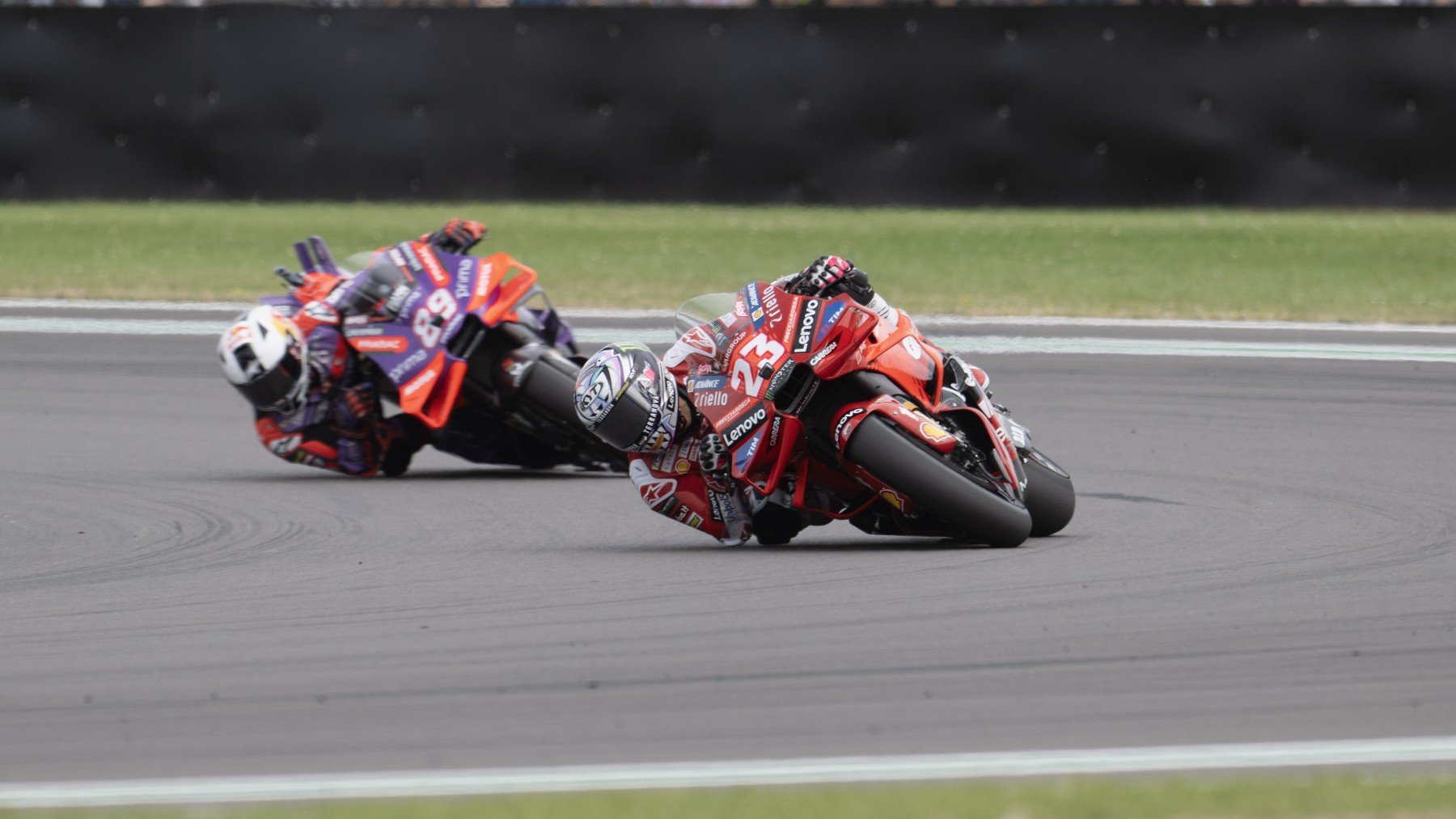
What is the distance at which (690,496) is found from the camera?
293 inches

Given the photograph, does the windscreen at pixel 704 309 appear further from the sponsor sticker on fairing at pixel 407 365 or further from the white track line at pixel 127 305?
the white track line at pixel 127 305

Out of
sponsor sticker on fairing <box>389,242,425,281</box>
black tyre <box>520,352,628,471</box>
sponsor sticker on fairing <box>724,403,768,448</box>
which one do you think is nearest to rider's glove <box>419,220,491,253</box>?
sponsor sticker on fairing <box>389,242,425,281</box>

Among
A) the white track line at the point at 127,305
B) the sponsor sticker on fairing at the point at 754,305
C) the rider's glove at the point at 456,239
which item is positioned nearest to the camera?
the sponsor sticker on fairing at the point at 754,305

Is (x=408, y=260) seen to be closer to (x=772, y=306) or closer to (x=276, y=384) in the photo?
(x=276, y=384)

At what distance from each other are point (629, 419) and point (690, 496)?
1.38ft

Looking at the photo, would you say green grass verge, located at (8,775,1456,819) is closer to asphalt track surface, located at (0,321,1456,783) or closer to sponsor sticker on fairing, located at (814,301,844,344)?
asphalt track surface, located at (0,321,1456,783)

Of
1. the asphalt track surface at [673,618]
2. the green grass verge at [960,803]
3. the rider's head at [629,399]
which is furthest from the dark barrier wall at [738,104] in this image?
the green grass verge at [960,803]

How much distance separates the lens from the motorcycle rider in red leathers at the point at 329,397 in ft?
30.7

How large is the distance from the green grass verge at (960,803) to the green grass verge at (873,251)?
402 inches

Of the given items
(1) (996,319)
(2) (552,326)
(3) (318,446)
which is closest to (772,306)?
(2) (552,326)

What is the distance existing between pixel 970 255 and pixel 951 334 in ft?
12.4

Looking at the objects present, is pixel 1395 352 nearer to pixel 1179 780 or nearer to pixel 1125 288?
pixel 1125 288

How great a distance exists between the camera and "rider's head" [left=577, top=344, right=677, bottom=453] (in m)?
7.18

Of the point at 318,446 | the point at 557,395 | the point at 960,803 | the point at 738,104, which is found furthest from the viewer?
the point at 738,104
